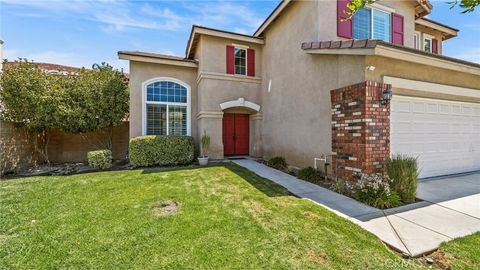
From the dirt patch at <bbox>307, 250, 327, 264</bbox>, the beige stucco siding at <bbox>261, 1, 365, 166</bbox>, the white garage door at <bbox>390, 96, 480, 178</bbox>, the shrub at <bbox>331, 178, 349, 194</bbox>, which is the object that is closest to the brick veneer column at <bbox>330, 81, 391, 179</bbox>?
the shrub at <bbox>331, 178, 349, 194</bbox>

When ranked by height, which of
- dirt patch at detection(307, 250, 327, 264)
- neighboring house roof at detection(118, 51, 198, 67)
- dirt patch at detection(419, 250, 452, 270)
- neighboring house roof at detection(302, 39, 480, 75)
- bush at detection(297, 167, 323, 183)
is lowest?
dirt patch at detection(419, 250, 452, 270)

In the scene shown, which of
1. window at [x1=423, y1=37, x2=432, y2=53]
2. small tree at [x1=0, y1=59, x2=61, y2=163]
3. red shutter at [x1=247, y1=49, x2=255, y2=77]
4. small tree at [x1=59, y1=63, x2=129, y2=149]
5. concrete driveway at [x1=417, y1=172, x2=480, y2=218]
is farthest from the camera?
window at [x1=423, y1=37, x2=432, y2=53]

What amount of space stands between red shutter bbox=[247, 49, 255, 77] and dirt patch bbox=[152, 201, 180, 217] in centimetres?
886

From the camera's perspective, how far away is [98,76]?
11.4 meters

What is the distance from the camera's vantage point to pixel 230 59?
38.5 feet

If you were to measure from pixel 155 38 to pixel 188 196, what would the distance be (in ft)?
29.9

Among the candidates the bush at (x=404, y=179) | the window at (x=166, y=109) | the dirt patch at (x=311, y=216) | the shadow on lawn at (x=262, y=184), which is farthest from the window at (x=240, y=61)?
the dirt patch at (x=311, y=216)

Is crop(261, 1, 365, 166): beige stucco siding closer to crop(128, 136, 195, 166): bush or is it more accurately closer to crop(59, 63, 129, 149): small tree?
crop(128, 136, 195, 166): bush

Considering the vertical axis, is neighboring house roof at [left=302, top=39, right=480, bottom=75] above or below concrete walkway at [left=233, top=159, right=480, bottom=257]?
above

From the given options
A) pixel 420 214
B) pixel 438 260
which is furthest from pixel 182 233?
pixel 420 214

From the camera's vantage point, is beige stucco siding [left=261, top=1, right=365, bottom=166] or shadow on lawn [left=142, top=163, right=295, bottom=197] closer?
shadow on lawn [left=142, top=163, right=295, bottom=197]

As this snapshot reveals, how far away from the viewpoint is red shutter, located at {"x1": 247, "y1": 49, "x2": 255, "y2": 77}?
40.3ft

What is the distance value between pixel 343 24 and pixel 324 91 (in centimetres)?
316

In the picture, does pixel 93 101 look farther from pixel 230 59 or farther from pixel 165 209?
pixel 165 209
